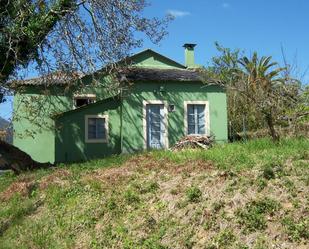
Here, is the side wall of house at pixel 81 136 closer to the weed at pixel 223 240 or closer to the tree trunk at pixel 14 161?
the tree trunk at pixel 14 161

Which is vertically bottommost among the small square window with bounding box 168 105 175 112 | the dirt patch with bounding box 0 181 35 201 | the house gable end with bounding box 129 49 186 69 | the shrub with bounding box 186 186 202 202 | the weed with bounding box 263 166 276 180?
the dirt patch with bounding box 0 181 35 201

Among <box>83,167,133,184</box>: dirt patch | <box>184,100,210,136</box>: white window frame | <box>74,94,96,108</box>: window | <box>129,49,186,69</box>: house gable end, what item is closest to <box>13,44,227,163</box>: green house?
<box>184,100,210,136</box>: white window frame

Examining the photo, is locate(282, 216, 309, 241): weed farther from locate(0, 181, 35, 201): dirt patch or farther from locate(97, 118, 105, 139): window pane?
locate(97, 118, 105, 139): window pane

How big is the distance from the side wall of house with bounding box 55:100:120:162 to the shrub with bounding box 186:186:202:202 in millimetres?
15103

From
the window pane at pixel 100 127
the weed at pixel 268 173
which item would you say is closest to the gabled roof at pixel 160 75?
the window pane at pixel 100 127

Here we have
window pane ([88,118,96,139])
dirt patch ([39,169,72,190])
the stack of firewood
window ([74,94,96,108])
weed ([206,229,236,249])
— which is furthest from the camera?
window ([74,94,96,108])

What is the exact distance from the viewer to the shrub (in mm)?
8375

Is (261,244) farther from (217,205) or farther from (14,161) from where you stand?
(14,161)

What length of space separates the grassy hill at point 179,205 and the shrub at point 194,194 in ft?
0.06

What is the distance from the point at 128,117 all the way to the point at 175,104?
8.21ft

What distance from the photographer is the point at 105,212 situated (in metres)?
9.43

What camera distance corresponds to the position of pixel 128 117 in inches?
926

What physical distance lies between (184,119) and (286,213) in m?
17.4

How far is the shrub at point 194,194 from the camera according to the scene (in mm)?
8375
